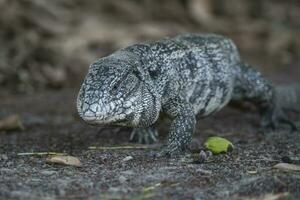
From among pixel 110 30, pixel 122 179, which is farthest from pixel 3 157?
pixel 110 30

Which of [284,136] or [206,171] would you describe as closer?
[206,171]

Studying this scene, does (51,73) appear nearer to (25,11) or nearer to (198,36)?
(25,11)

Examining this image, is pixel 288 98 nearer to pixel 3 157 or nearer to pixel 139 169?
pixel 139 169

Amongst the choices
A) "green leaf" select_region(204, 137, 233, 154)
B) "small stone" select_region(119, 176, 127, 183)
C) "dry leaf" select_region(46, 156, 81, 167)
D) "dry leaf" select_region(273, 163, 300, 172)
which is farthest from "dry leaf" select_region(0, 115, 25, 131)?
"dry leaf" select_region(273, 163, 300, 172)

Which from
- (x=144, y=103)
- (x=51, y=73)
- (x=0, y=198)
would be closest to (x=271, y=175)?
(x=144, y=103)

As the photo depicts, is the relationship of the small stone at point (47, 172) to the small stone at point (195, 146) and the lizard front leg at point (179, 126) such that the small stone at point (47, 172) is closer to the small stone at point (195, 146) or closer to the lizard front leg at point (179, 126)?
the lizard front leg at point (179, 126)

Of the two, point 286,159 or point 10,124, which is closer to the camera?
point 286,159

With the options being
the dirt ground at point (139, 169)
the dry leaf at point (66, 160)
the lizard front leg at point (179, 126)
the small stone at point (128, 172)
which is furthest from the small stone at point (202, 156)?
the dry leaf at point (66, 160)
